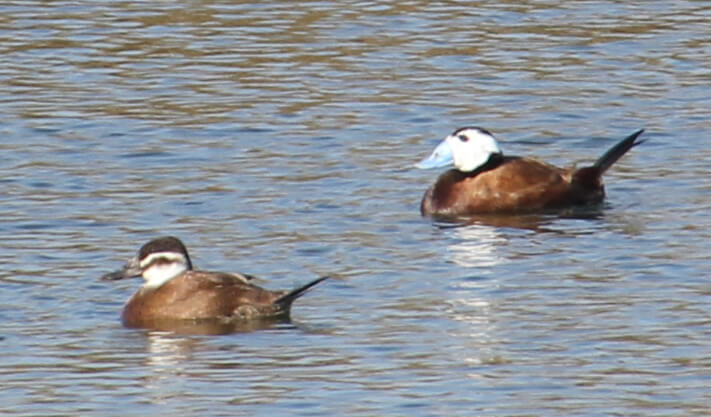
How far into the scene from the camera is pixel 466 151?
15.7m

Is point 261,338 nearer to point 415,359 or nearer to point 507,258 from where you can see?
point 415,359

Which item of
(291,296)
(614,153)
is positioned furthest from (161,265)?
(614,153)

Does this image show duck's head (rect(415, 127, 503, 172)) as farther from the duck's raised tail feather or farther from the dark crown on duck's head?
the dark crown on duck's head

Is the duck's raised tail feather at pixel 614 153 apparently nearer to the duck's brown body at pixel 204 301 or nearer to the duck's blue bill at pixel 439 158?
the duck's blue bill at pixel 439 158

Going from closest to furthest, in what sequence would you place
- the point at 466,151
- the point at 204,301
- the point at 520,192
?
the point at 204,301
the point at 520,192
the point at 466,151

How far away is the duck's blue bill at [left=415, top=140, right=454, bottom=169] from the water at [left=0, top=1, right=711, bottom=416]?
21 centimetres

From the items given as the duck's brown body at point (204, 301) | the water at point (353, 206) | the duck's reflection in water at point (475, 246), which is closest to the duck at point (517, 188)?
the water at point (353, 206)

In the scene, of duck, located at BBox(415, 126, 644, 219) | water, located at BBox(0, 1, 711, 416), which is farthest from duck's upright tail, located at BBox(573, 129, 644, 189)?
water, located at BBox(0, 1, 711, 416)

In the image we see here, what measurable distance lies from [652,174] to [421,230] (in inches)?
82.8

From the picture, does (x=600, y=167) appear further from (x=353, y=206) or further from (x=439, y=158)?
(x=353, y=206)

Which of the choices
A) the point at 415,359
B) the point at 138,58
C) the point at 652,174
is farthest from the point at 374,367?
the point at 138,58

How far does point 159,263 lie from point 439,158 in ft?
12.5

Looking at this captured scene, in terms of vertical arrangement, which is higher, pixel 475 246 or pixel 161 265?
pixel 161 265

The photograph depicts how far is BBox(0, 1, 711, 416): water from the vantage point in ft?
34.3
